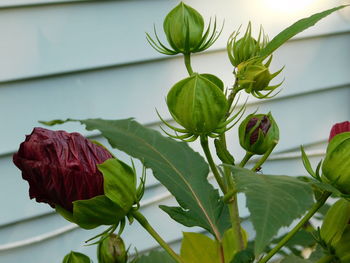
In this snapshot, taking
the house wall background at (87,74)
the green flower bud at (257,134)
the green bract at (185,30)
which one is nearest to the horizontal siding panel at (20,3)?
the house wall background at (87,74)

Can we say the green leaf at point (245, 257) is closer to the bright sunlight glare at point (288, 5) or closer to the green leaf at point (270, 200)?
the green leaf at point (270, 200)

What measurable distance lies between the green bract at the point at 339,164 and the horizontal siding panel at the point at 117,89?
969 millimetres

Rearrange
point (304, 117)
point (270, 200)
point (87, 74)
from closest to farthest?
point (270, 200)
point (87, 74)
point (304, 117)

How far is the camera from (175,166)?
74 centimetres

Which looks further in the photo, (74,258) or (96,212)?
(74,258)

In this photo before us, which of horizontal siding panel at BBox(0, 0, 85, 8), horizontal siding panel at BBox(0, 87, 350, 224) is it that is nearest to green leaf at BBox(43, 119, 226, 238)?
horizontal siding panel at BBox(0, 0, 85, 8)

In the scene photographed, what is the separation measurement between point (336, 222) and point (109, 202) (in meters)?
0.24

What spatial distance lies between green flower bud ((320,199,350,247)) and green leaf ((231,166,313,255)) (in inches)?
5.6

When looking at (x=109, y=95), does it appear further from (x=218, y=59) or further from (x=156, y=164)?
(x=156, y=164)

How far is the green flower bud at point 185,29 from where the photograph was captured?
0.72 meters

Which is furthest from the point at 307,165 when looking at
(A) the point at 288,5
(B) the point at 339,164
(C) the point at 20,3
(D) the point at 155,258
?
(A) the point at 288,5

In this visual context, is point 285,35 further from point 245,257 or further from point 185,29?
point 245,257

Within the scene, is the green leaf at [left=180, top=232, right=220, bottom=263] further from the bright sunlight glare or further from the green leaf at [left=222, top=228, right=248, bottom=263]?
the bright sunlight glare

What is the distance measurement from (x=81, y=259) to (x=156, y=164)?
0.14 metres
